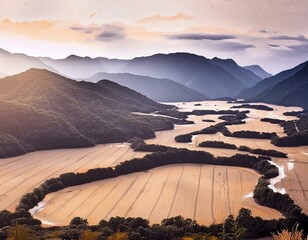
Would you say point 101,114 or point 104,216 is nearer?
point 104,216

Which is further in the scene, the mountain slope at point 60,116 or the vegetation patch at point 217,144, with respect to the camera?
the mountain slope at point 60,116

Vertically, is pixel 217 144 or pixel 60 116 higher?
pixel 60 116

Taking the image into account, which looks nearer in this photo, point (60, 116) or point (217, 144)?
Answer: point (217, 144)

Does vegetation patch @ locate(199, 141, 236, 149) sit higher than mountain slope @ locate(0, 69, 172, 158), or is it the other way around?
mountain slope @ locate(0, 69, 172, 158)

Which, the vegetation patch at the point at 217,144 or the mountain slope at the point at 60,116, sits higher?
the mountain slope at the point at 60,116

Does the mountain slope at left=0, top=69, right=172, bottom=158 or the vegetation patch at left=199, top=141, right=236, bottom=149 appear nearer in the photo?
the vegetation patch at left=199, top=141, right=236, bottom=149

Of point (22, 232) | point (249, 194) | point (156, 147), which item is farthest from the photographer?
point (156, 147)

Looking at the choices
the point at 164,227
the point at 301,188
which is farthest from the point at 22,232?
the point at 301,188

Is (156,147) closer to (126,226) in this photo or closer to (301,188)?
(301,188)
